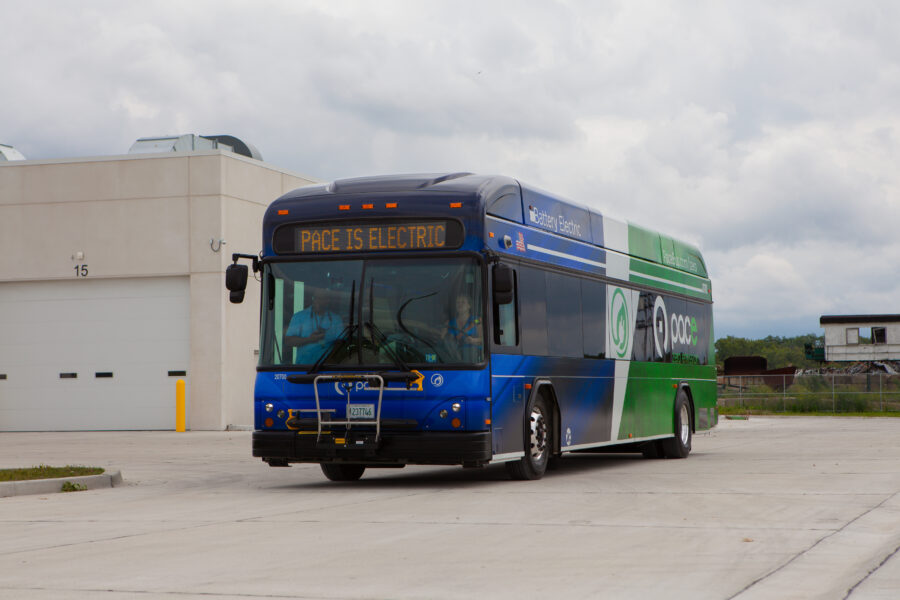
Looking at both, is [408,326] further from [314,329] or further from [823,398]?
[823,398]

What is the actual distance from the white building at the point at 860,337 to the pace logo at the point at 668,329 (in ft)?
186

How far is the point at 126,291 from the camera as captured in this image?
115 ft

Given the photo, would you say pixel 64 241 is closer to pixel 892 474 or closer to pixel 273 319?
pixel 273 319

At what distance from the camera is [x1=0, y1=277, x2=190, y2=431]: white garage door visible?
3450 centimetres

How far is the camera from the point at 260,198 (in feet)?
118

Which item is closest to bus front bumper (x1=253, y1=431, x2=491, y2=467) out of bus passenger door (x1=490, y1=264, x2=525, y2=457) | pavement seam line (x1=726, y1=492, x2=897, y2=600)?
bus passenger door (x1=490, y1=264, x2=525, y2=457)

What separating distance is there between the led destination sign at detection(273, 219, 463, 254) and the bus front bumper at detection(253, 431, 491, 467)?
205 cm

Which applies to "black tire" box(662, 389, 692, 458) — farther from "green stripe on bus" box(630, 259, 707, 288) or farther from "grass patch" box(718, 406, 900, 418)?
"grass patch" box(718, 406, 900, 418)

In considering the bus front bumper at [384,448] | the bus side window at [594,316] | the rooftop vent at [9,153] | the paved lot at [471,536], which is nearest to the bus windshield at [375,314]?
the bus front bumper at [384,448]

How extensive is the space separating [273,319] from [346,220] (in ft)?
4.50

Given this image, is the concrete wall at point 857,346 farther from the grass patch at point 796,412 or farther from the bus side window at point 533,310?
the bus side window at point 533,310

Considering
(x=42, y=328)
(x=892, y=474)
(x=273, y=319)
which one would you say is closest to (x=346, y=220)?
(x=273, y=319)

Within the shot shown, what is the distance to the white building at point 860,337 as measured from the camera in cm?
7494

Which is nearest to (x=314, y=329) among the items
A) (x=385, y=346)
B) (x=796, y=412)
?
(x=385, y=346)
